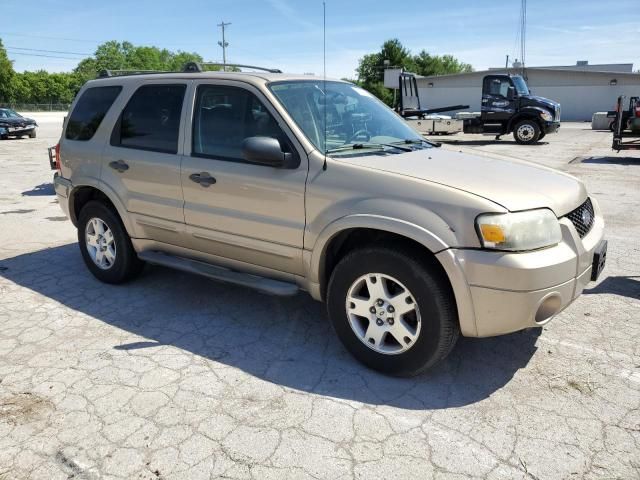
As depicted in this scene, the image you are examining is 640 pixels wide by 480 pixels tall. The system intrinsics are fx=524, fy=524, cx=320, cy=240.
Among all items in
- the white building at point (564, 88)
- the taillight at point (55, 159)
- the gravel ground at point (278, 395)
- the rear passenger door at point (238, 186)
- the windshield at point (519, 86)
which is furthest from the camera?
the white building at point (564, 88)

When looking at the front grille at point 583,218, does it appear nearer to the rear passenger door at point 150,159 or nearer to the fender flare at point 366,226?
the fender flare at point 366,226

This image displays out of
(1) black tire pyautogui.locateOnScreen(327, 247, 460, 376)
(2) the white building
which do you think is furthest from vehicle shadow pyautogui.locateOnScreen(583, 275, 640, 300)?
(2) the white building

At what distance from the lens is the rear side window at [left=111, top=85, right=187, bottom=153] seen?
4211mm

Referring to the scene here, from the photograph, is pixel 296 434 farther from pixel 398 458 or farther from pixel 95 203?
pixel 95 203

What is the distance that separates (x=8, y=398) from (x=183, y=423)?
114cm

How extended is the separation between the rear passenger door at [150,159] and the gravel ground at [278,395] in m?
0.74

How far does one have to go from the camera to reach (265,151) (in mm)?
3391

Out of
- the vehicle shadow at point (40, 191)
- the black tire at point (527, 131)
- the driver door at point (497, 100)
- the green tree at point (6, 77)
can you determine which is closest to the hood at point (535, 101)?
the driver door at point (497, 100)

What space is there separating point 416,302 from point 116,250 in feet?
9.83

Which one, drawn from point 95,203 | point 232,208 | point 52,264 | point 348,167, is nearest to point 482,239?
point 348,167

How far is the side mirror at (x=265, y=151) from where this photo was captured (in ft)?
11.1

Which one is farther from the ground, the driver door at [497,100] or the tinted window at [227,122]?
the driver door at [497,100]

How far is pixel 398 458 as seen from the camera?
102 inches

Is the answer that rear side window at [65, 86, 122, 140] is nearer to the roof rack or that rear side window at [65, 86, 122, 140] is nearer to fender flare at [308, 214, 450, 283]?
the roof rack
